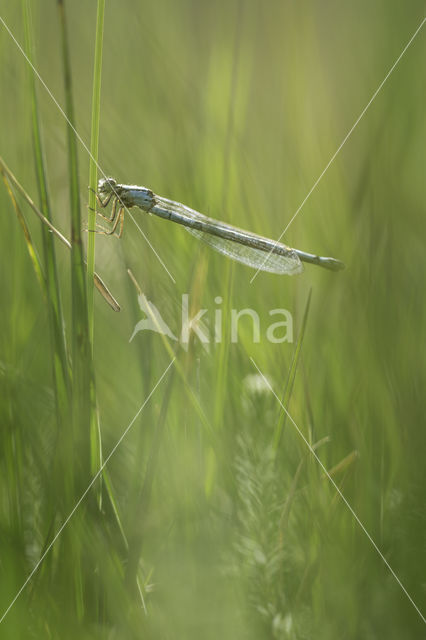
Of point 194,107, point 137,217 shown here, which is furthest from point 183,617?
point 194,107

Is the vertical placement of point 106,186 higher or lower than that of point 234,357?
higher

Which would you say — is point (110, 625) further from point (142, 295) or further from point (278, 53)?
point (278, 53)

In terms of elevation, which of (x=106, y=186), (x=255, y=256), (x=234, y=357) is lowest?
(x=234, y=357)

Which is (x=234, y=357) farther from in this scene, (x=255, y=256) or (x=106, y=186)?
(x=106, y=186)

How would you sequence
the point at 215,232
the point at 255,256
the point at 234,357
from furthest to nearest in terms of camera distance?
the point at 255,256 → the point at 215,232 → the point at 234,357

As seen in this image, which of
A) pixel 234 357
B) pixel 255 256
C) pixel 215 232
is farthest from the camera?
pixel 255 256

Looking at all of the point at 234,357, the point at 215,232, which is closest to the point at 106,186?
the point at 215,232

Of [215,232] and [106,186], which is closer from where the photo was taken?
[215,232]

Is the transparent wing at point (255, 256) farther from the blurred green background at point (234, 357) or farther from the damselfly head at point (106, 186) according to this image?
the damselfly head at point (106, 186)
